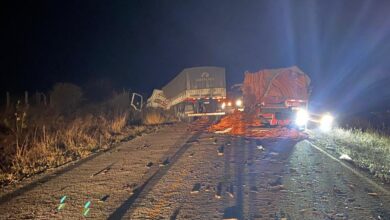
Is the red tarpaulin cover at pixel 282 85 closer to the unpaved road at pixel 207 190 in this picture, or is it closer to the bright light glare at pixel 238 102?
the bright light glare at pixel 238 102

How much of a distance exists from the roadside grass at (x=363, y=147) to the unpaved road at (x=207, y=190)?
0.65 metres

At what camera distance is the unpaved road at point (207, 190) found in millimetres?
6664

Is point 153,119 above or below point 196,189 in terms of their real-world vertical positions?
above

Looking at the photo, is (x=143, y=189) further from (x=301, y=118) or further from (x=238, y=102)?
(x=238, y=102)

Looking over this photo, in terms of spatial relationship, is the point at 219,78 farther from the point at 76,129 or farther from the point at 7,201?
the point at 7,201

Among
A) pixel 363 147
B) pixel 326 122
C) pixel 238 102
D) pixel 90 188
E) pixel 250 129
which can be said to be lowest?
pixel 90 188

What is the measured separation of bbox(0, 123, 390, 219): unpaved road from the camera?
6.66 meters

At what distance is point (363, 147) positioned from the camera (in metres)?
13.6

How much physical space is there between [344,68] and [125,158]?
120ft

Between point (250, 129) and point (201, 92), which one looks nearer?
point (250, 129)

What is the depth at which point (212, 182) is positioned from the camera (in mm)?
8703

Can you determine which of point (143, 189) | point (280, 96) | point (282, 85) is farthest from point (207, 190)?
point (282, 85)

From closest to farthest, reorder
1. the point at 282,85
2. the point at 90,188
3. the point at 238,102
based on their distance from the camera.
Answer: the point at 90,188
the point at 282,85
the point at 238,102

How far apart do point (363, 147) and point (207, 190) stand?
7.49 m
